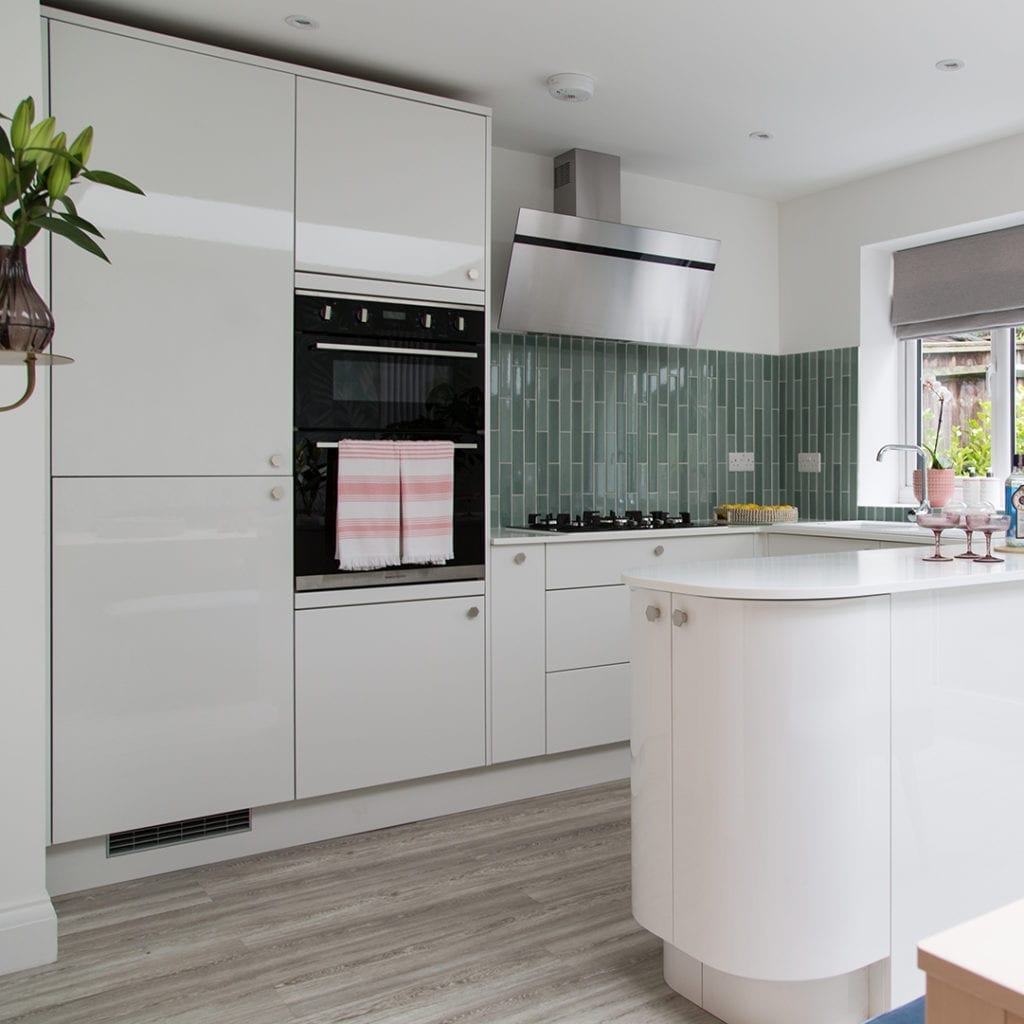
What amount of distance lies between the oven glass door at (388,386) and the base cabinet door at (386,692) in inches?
22.7

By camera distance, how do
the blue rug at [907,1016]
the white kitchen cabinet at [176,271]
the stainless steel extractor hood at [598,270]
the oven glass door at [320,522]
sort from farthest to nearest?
1. the stainless steel extractor hood at [598,270]
2. the oven glass door at [320,522]
3. the white kitchen cabinet at [176,271]
4. the blue rug at [907,1016]

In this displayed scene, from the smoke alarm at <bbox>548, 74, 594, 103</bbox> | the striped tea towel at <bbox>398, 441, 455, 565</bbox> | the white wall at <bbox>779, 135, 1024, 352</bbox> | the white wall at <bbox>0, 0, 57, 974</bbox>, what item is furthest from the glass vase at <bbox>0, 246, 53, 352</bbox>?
the white wall at <bbox>779, 135, 1024, 352</bbox>

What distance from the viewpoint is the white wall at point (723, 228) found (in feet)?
13.0

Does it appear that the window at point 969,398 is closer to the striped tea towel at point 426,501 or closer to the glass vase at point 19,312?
the striped tea towel at point 426,501

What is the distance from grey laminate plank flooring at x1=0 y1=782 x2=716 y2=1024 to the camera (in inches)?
81.9

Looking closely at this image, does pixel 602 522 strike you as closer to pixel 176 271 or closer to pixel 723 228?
pixel 723 228

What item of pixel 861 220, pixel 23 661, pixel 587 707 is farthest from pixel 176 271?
pixel 861 220

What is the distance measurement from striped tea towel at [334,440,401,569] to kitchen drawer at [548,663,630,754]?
0.83 m

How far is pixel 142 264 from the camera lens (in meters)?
2.66

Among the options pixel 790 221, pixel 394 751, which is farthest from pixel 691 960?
pixel 790 221

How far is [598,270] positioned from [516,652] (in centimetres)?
154

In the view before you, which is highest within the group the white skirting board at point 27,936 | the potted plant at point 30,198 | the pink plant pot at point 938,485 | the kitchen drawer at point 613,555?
the potted plant at point 30,198

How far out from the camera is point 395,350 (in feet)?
10.1

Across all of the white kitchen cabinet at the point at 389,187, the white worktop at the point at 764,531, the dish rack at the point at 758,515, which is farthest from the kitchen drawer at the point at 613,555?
the white kitchen cabinet at the point at 389,187
